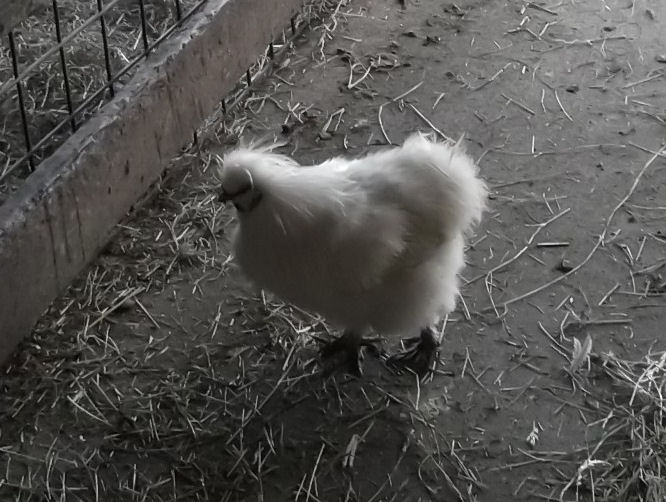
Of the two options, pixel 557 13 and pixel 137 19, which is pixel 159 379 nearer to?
pixel 137 19

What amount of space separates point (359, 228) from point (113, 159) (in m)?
1.05

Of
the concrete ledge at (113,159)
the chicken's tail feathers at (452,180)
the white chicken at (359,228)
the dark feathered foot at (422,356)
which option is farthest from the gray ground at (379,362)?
the chicken's tail feathers at (452,180)

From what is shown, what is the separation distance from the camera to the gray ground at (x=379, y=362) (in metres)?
2.59

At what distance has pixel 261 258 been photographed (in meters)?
2.48

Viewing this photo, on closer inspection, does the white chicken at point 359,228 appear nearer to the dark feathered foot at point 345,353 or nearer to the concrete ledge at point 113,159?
the dark feathered foot at point 345,353

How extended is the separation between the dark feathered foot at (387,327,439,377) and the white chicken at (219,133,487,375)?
18 cm

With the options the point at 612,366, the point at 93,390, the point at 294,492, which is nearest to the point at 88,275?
the point at 93,390

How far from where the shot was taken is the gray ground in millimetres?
2588

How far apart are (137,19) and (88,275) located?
122cm

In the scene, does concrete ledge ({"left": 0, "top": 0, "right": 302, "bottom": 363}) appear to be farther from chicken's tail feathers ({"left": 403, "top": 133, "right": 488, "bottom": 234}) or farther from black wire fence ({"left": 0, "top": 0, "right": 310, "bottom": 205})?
chicken's tail feathers ({"left": 403, "top": 133, "right": 488, "bottom": 234})

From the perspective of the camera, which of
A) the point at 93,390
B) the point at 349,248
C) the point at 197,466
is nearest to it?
the point at 349,248

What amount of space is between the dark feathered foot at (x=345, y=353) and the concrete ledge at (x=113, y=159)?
0.84 metres

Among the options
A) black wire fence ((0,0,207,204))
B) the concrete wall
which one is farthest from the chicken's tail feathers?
black wire fence ((0,0,207,204))

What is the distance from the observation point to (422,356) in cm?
287
